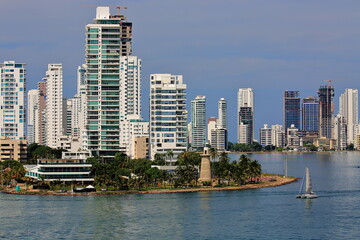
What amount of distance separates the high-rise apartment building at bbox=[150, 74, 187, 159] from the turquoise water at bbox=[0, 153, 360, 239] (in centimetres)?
4788

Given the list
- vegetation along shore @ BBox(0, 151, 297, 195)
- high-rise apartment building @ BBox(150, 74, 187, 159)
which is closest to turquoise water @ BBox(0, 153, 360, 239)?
vegetation along shore @ BBox(0, 151, 297, 195)

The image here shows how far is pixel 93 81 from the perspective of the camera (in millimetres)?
174125

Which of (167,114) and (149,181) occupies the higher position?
(167,114)

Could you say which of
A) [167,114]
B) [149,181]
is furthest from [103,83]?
[149,181]

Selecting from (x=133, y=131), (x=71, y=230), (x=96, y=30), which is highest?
(x=96, y=30)

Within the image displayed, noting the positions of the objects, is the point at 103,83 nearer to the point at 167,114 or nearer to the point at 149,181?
the point at 167,114

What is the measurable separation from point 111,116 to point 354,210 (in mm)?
88227

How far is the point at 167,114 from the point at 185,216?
7660 cm

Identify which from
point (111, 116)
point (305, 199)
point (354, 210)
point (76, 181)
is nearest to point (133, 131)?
point (111, 116)

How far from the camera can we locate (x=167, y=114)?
170 m

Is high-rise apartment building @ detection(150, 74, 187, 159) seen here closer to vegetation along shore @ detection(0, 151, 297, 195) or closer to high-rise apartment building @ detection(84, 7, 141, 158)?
high-rise apartment building @ detection(84, 7, 141, 158)

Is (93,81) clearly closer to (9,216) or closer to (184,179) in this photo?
(184,179)

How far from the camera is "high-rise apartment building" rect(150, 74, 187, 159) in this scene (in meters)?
170

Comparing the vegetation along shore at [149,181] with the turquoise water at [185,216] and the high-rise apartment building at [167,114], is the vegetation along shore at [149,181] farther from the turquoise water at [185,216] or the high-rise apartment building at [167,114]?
the high-rise apartment building at [167,114]
